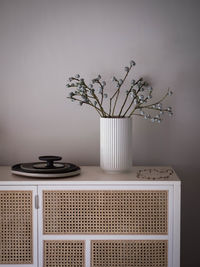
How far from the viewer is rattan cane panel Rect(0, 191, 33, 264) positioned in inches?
106

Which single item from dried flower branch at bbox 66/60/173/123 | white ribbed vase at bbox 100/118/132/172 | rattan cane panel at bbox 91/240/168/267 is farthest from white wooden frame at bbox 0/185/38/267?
dried flower branch at bbox 66/60/173/123

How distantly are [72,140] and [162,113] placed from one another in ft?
2.03

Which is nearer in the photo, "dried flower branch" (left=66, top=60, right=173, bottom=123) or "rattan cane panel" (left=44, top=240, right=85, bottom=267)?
"rattan cane panel" (left=44, top=240, right=85, bottom=267)

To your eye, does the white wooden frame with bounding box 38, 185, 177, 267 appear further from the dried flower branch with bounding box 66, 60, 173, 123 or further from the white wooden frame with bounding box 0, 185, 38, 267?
the dried flower branch with bounding box 66, 60, 173, 123

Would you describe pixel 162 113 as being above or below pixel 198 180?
above

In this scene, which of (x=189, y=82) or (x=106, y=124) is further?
(x=189, y=82)

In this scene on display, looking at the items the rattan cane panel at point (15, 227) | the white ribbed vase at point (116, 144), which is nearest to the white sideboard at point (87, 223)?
the rattan cane panel at point (15, 227)

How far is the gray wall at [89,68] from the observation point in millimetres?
3133

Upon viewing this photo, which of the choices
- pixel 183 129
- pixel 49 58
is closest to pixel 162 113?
pixel 183 129

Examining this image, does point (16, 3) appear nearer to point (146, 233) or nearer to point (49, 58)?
point (49, 58)

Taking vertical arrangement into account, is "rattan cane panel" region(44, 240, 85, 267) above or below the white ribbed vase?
below

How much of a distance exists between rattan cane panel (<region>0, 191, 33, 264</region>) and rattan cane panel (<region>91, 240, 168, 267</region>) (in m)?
0.36

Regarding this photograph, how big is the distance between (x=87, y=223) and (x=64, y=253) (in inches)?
8.1

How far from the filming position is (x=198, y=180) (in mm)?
3213
